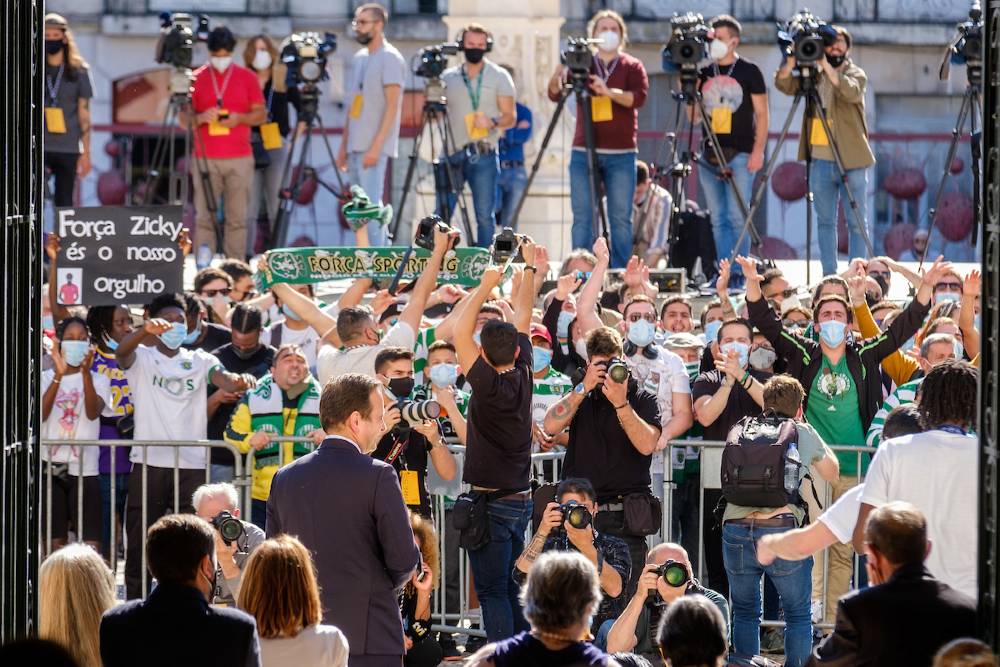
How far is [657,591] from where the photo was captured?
760 centimetres

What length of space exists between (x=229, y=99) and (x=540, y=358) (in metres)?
5.57

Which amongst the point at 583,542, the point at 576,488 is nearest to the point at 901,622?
the point at 583,542

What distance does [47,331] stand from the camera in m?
11.6

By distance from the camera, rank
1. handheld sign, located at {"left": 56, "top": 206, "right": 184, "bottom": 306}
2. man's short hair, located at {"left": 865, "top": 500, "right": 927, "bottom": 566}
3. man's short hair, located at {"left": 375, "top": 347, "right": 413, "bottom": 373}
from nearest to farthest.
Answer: man's short hair, located at {"left": 865, "top": 500, "right": 927, "bottom": 566} → man's short hair, located at {"left": 375, "top": 347, "right": 413, "bottom": 373} → handheld sign, located at {"left": 56, "top": 206, "right": 184, "bottom": 306}

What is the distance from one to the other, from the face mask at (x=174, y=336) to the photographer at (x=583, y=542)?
267 centimetres

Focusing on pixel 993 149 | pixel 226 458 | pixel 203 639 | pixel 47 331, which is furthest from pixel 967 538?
pixel 47 331

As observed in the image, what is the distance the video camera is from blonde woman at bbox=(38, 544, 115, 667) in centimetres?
788

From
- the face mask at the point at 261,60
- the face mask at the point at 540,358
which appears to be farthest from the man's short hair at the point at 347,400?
the face mask at the point at 261,60

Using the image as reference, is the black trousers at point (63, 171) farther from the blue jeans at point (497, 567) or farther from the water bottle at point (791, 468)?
the water bottle at point (791, 468)

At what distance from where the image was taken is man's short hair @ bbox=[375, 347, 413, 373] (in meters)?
8.75

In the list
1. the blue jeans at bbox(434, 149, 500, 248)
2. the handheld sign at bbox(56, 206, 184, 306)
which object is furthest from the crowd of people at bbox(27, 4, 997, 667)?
the blue jeans at bbox(434, 149, 500, 248)

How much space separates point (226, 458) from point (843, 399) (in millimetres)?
3149

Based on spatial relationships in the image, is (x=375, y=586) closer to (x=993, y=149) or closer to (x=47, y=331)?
(x=993, y=149)

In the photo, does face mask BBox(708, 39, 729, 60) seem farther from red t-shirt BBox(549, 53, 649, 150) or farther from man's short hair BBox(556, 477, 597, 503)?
man's short hair BBox(556, 477, 597, 503)
